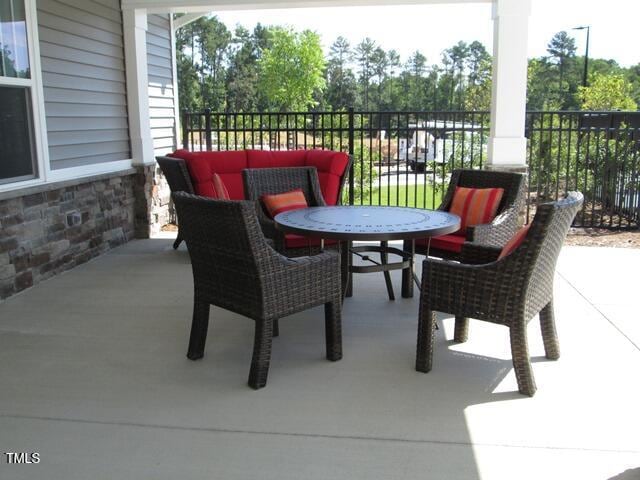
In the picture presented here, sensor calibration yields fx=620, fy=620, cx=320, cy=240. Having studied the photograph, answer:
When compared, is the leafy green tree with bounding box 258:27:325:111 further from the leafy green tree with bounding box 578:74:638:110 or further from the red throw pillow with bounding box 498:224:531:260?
the red throw pillow with bounding box 498:224:531:260

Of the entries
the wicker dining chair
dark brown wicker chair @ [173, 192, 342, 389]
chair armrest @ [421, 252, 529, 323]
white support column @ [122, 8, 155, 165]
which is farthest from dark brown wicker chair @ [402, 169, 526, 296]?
white support column @ [122, 8, 155, 165]

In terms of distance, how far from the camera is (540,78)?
26.3m

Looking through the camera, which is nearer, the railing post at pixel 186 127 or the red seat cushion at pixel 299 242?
the red seat cushion at pixel 299 242

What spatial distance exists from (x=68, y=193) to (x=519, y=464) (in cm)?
427

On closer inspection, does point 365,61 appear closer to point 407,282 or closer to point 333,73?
point 333,73

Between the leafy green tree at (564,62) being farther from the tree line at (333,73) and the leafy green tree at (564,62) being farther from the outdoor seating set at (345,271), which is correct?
the outdoor seating set at (345,271)

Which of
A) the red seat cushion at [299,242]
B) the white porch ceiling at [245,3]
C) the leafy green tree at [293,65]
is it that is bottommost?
the red seat cushion at [299,242]

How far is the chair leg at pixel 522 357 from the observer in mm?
2840

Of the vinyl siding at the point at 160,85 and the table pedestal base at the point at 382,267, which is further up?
the vinyl siding at the point at 160,85

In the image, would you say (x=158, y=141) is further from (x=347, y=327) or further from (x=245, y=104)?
(x=245, y=104)

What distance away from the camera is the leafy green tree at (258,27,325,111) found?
72.3ft

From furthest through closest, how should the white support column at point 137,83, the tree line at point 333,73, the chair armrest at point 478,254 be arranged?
the tree line at point 333,73
the white support column at point 137,83
the chair armrest at point 478,254

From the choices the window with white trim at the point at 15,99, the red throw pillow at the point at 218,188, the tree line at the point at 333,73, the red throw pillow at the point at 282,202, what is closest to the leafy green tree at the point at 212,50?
the tree line at the point at 333,73

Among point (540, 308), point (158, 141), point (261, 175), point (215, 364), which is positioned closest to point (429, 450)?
point (540, 308)
